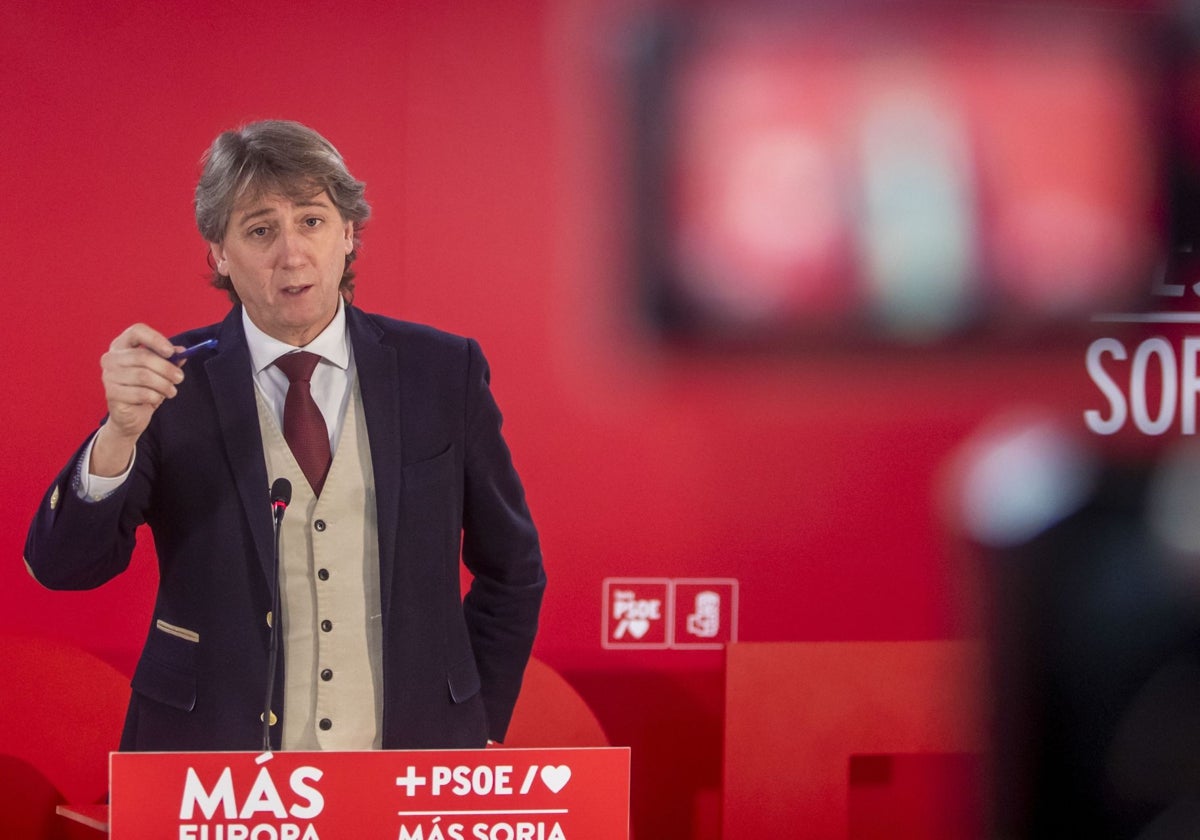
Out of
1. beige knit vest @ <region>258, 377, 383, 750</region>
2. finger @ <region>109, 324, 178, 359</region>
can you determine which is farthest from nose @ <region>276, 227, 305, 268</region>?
finger @ <region>109, 324, 178, 359</region>

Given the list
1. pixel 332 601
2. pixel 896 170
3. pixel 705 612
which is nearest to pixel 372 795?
pixel 332 601

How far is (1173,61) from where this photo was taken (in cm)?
252

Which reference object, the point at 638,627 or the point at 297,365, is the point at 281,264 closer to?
the point at 297,365

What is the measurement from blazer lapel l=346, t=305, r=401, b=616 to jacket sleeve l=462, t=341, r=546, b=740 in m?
0.13

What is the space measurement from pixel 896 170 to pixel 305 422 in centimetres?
130

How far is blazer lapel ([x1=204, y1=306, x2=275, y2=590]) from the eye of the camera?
1780 millimetres

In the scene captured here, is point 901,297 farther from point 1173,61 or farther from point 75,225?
point 75,225

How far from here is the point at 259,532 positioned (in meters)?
1.78

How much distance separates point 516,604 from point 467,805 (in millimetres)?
685

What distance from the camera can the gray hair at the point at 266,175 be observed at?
6.21 ft

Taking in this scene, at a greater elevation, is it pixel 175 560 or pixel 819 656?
pixel 175 560

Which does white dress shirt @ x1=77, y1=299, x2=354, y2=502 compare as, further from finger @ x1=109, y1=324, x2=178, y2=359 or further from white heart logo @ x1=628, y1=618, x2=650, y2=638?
white heart logo @ x1=628, y1=618, x2=650, y2=638

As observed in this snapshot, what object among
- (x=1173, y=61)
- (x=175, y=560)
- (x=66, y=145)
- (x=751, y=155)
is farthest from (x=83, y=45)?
(x=1173, y=61)

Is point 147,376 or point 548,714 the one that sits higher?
point 147,376
